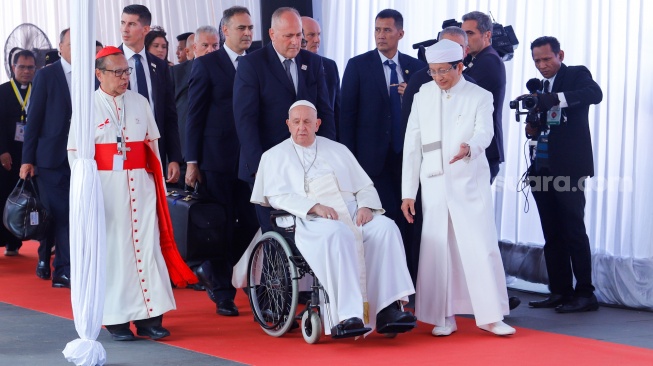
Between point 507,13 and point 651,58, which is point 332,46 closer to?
point 507,13

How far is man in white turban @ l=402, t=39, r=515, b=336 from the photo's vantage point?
5613 millimetres

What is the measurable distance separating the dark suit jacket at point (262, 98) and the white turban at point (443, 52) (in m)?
0.81

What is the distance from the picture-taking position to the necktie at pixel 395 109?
655 cm

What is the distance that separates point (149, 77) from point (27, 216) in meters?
1.38

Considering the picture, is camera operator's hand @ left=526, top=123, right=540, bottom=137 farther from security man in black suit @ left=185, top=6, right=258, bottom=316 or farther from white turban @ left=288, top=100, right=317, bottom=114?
security man in black suit @ left=185, top=6, right=258, bottom=316

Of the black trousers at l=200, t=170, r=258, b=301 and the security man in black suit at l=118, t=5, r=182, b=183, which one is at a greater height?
the security man in black suit at l=118, t=5, r=182, b=183

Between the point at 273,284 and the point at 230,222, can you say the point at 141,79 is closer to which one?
the point at 230,222

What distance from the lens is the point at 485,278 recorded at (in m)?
5.61

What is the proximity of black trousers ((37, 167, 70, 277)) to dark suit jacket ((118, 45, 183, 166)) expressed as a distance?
1.19 metres

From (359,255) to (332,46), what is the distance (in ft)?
13.8

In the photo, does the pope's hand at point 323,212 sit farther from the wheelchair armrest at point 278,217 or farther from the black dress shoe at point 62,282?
the black dress shoe at point 62,282

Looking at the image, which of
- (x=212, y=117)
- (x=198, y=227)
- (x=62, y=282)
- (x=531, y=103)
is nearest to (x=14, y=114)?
(x=62, y=282)

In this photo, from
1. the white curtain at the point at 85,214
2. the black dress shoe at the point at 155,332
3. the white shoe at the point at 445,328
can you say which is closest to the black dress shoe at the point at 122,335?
the black dress shoe at the point at 155,332

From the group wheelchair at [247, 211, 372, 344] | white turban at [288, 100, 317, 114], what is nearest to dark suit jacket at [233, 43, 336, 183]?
white turban at [288, 100, 317, 114]
